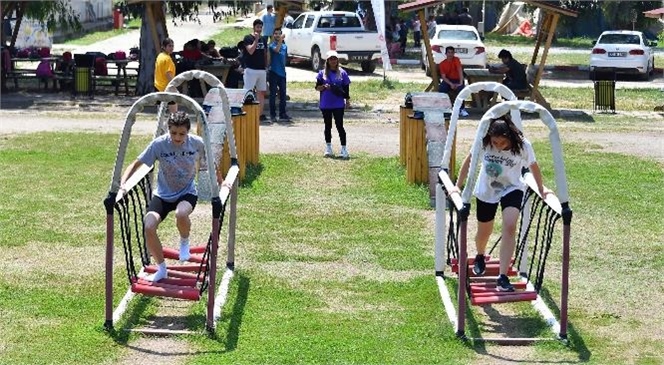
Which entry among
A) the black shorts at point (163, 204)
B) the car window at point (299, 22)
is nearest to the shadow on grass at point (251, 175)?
the black shorts at point (163, 204)

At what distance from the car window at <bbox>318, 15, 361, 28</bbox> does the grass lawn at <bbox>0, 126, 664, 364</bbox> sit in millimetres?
20122

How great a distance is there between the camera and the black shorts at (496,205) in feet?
30.7

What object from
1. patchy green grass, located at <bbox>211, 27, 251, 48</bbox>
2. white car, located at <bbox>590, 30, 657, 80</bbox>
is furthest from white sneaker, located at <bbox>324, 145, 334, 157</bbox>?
patchy green grass, located at <bbox>211, 27, 251, 48</bbox>

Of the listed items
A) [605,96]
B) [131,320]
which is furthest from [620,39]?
[131,320]

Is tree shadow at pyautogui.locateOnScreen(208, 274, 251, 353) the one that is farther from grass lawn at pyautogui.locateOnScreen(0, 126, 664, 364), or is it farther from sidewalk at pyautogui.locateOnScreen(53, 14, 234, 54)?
sidewalk at pyautogui.locateOnScreen(53, 14, 234, 54)

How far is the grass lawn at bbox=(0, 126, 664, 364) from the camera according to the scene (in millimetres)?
8609

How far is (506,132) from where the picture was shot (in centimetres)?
912

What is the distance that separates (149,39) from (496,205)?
18598 mm

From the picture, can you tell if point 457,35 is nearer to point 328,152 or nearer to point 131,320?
point 328,152

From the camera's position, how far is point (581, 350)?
8.60 meters

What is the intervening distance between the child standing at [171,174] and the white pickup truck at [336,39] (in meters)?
25.8

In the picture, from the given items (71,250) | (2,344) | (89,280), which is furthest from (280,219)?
(2,344)

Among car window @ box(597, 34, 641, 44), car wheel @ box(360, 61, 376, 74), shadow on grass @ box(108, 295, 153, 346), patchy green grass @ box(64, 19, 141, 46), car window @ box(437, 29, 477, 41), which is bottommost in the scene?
shadow on grass @ box(108, 295, 153, 346)

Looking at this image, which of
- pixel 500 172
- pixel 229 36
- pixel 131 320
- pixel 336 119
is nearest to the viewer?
pixel 131 320
